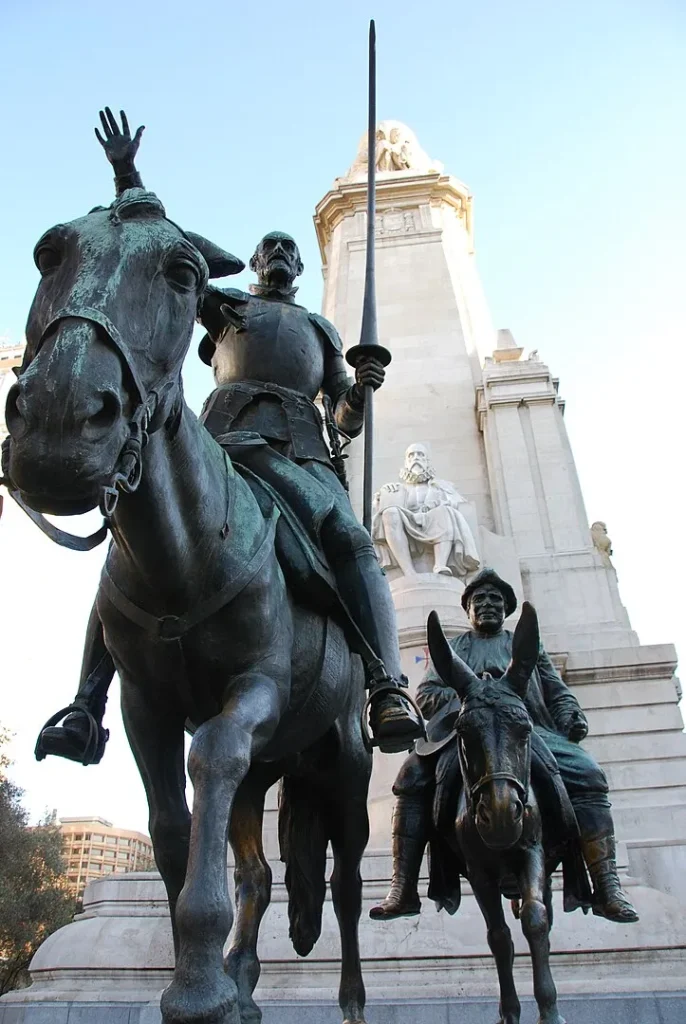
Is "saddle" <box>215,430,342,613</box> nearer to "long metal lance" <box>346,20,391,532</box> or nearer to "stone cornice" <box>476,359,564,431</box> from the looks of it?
"long metal lance" <box>346,20,391,532</box>

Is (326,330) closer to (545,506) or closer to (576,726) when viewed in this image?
(576,726)

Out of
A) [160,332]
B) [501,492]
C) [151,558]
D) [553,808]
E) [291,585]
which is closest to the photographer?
[160,332]

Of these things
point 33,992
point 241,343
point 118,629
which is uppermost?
point 241,343

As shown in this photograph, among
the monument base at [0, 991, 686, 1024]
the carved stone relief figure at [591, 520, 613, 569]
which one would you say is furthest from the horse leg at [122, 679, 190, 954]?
the carved stone relief figure at [591, 520, 613, 569]

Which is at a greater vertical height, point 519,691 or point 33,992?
point 519,691

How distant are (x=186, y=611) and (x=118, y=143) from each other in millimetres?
1866

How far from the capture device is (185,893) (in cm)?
286

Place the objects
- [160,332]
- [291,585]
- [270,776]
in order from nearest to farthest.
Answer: [160,332], [291,585], [270,776]

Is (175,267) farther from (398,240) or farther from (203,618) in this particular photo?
(398,240)

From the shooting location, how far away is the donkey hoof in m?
2.64

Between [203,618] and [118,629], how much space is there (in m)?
0.41

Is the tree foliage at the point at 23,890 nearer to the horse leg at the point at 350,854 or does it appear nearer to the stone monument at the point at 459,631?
the stone monument at the point at 459,631

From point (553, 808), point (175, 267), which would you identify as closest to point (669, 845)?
point (553, 808)

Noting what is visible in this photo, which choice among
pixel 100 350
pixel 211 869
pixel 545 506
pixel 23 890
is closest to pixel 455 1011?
pixel 211 869
